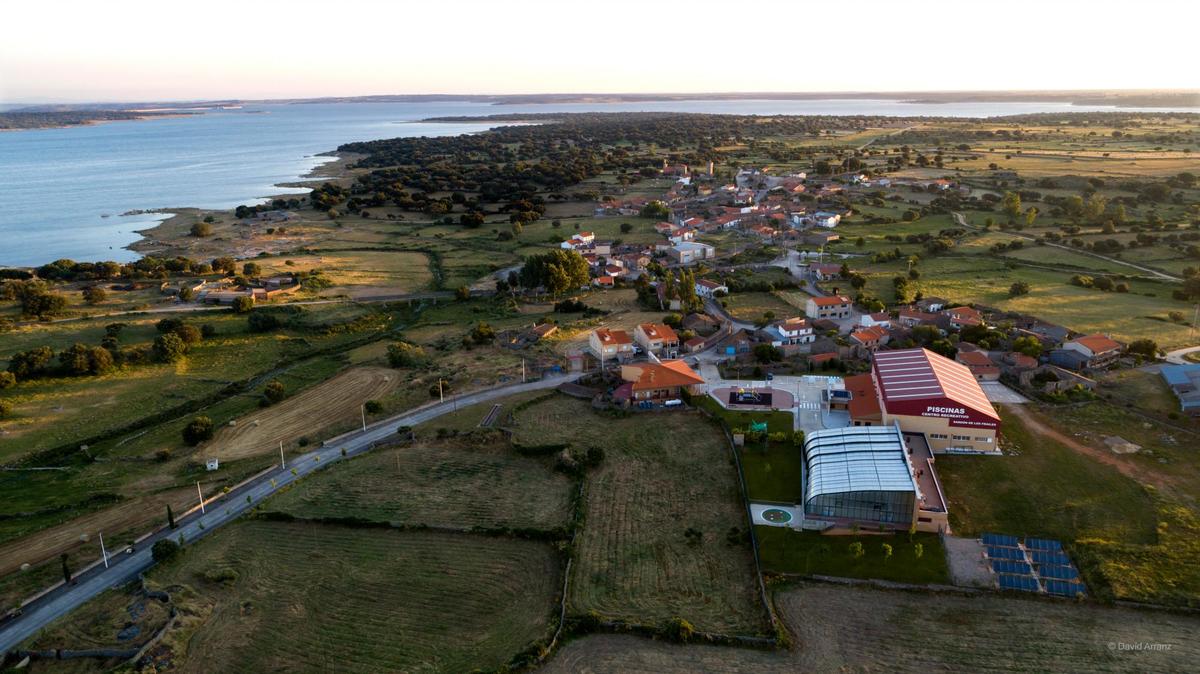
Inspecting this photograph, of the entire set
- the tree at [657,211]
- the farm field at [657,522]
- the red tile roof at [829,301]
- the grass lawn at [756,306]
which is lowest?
the farm field at [657,522]

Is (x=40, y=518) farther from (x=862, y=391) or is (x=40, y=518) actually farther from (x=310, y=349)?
(x=862, y=391)

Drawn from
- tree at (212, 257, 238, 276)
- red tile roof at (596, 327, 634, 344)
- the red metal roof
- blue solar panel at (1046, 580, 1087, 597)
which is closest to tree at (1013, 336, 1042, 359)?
the red metal roof

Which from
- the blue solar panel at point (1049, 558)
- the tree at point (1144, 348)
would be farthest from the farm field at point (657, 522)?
the tree at point (1144, 348)

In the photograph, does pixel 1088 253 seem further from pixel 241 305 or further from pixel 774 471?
pixel 241 305

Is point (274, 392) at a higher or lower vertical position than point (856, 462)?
lower

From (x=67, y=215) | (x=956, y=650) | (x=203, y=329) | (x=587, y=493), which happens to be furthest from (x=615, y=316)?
(x=67, y=215)

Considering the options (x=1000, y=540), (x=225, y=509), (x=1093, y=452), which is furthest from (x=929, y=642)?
(x=225, y=509)

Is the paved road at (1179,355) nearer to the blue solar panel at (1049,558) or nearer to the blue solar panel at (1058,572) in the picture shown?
the blue solar panel at (1049,558)

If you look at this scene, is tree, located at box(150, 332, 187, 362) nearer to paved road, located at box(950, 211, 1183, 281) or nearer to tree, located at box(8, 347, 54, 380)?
tree, located at box(8, 347, 54, 380)

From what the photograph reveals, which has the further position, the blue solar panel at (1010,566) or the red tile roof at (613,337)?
the red tile roof at (613,337)
